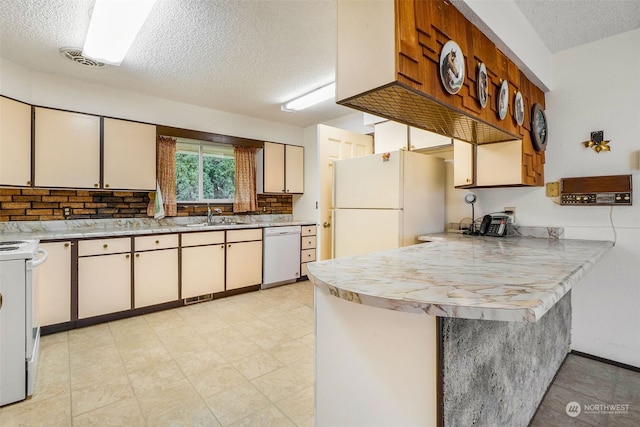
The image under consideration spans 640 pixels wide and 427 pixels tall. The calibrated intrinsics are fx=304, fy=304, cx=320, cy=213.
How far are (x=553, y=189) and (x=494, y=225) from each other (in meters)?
0.52

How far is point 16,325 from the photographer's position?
1.78 m

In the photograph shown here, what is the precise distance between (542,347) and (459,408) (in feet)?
3.98

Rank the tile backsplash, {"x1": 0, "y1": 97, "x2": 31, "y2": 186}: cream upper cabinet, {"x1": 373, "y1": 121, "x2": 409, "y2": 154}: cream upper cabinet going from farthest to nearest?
1. {"x1": 373, "y1": 121, "x2": 409, "y2": 154}: cream upper cabinet
2. the tile backsplash
3. {"x1": 0, "y1": 97, "x2": 31, "y2": 186}: cream upper cabinet

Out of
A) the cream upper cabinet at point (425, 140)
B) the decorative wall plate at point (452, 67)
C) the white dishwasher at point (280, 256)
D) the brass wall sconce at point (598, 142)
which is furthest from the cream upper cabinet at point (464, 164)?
the white dishwasher at point (280, 256)

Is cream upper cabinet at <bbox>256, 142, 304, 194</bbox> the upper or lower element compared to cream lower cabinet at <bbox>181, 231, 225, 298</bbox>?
upper

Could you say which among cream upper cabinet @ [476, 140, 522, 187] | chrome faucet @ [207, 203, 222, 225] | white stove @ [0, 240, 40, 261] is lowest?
white stove @ [0, 240, 40, 261]

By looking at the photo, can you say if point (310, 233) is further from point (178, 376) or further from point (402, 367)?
point (402, 367)

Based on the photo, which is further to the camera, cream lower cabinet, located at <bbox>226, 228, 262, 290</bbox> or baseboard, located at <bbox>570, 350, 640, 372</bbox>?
cream lower cabinet, located at <bbox>226, 228, 262, 290</bbox>

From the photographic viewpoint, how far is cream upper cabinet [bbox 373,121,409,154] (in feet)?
9.94

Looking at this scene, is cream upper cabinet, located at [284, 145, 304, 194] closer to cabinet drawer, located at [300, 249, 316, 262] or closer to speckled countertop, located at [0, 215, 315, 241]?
speckled countertop, located at [0, 215, 315, 241]

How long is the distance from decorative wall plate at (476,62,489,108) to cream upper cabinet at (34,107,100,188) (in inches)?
133

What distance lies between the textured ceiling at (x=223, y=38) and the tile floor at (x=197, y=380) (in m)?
2.38

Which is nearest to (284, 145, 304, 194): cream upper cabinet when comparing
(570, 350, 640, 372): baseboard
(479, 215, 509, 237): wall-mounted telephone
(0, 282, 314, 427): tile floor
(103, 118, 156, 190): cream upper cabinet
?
(103, 118, 156, 190): cream upper cabinet

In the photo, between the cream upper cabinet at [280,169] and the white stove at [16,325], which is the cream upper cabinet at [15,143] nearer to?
the white stove at [16,325]
